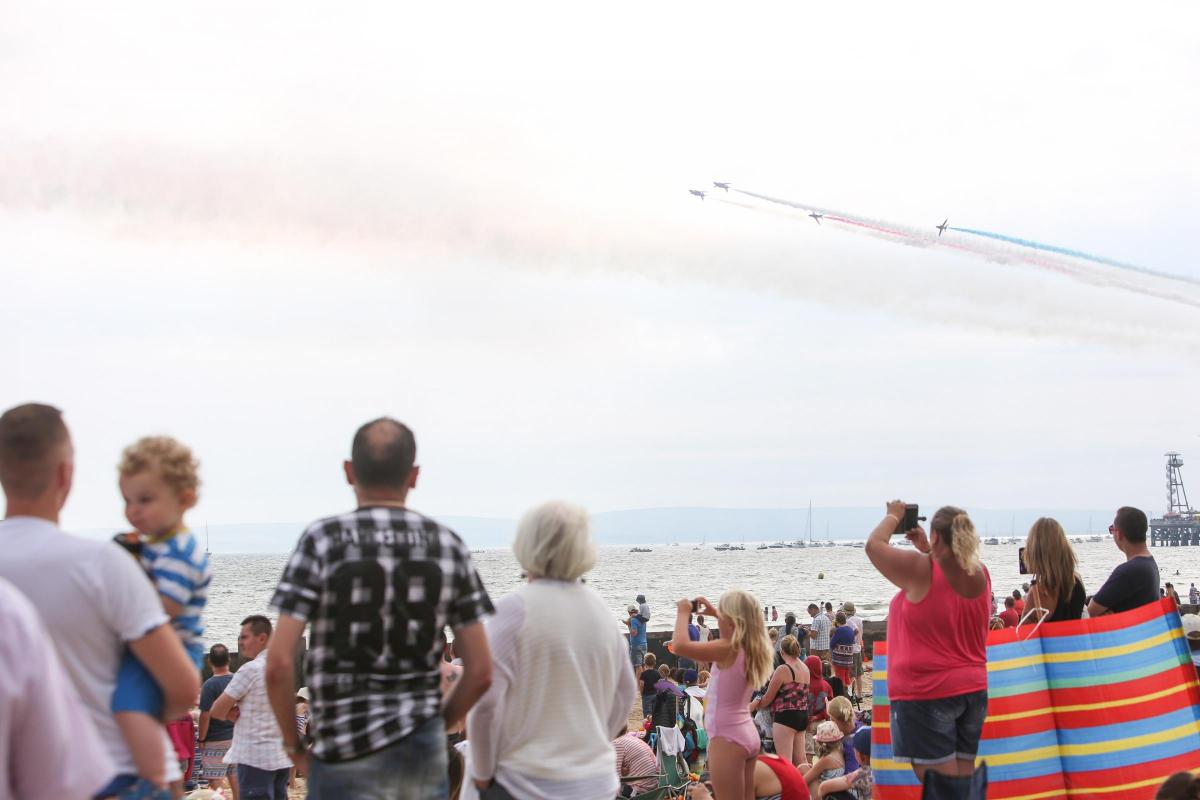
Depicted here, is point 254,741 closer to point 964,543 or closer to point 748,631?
point 748,631

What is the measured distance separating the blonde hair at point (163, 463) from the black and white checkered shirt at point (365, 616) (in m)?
0.40

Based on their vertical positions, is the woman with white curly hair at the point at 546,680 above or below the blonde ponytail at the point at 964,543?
below

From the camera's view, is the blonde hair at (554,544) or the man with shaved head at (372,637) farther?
the blonde hair at (554,544)

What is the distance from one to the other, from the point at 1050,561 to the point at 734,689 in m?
1.86

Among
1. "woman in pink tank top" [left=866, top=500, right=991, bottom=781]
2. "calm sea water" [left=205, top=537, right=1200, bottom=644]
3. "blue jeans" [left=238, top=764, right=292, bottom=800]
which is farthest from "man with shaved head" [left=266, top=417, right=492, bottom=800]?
"calm sea water" [left=205, top=537, right=1200, bottom=644]

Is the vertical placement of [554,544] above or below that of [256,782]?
above

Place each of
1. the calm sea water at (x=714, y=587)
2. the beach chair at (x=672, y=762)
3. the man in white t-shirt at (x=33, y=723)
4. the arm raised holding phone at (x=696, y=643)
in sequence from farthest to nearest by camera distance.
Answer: the calm sea water at (x=714, y=587)
the beach chair at (x=672, y=762)
the arm raised holding phone at (x=696, y=643)
the man in white t-shirt at (x=33, y=723)

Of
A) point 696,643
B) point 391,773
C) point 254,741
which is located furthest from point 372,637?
point 254,741

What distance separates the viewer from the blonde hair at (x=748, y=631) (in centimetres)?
654

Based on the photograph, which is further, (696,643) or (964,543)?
(696,643)

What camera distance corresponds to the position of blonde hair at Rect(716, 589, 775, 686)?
258 inches

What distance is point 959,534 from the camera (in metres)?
5.71

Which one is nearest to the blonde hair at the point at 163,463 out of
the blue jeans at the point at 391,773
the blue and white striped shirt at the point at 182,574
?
the blue and white striped shirt at the point at 182,574

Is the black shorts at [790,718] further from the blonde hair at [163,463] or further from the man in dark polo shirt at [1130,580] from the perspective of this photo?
the blonde hair at [163,463]
